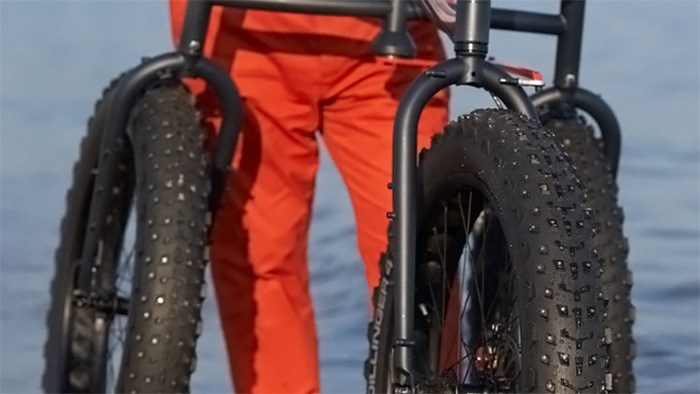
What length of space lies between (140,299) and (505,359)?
530mm

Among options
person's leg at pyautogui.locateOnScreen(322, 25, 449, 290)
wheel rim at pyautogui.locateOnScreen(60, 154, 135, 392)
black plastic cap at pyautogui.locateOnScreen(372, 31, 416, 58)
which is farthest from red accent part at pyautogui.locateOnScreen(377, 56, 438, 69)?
wheel rim at pyautogui.locateOnScreen(60, 154, 135, 392)

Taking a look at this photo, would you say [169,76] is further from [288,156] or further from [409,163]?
[409,163]

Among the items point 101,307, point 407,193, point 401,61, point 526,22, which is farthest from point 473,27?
point 101,307

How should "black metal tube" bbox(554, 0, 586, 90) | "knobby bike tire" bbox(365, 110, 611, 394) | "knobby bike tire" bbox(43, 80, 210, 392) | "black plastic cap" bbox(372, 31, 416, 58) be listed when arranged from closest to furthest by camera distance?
"knobby bike tire" bbox(365, 110, 611, 394) < "knobby bike tire" bbox(43, 80, 210, 392) < "black plastic cap" bbox(372, 31, 416, 58) < "black metal tube" bbox(554, 0, 586, 90)

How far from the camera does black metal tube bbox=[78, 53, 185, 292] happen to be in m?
2.40

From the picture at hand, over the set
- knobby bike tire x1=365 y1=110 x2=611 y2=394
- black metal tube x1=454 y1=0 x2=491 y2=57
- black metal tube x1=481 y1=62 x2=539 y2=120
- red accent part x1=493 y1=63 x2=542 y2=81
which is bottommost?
knobby bike tire x1=365 y1=110 x2=611 y2=394

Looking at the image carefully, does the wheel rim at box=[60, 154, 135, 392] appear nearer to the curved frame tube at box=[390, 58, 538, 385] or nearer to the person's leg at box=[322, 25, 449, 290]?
the person's leg at box=[322, 25, 449, 290]

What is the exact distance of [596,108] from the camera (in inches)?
98.0

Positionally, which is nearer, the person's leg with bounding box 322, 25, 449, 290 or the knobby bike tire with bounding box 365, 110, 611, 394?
the knobby bike tire with bounding box 365, 110, 611, 394

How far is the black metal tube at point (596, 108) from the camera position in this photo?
245cm

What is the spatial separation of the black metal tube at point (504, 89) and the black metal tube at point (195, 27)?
1.80 ft

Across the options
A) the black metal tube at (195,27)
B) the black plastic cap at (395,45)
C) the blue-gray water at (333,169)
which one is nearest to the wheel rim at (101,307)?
the black metal tube at (195,27)

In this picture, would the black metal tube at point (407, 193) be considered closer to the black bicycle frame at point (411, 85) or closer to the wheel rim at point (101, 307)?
the black bicycle frame at point (411, 85)

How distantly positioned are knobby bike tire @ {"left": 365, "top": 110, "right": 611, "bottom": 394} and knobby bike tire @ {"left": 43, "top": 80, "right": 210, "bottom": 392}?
379 millimetres
